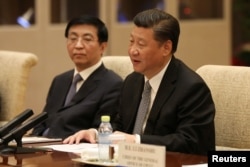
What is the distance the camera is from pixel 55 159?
2840 millimetres

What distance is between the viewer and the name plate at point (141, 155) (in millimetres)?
2326

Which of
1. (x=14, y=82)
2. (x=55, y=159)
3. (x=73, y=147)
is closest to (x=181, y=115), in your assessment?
(x=73, y=147)

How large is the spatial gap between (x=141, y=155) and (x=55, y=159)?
58cm

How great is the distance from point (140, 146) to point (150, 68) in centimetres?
99

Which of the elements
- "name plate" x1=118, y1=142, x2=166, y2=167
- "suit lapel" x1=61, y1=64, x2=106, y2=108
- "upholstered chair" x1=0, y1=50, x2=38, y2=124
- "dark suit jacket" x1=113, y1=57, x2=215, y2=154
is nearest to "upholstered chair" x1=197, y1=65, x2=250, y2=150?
"dark suit jacket" x1=113, y1=57, x2=215, y2=154

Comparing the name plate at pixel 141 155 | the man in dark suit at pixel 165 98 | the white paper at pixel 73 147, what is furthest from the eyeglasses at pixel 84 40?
the name plate at pixel 141 155

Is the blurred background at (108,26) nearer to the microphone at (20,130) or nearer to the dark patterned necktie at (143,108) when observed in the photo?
the dark patterned necktie at (143,108)

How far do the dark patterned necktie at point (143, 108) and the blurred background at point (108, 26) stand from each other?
3.44 metres

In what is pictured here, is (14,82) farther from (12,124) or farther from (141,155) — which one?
(141,155)

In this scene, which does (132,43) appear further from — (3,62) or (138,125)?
(3,62)

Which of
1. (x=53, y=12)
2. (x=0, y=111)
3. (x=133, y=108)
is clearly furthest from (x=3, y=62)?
(x=53, y=12)

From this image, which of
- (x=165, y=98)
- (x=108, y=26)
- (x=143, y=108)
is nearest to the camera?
(x=165, y=98)

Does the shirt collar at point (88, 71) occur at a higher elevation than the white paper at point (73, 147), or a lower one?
higher

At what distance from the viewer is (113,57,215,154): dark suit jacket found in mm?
3123
